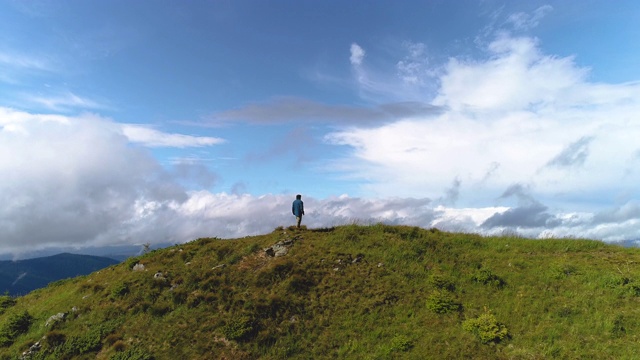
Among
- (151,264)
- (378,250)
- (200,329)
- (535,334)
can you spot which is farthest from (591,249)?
(151,264)

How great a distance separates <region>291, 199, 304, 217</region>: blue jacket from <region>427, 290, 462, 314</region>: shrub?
14544mm

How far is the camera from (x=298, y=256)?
2812cm

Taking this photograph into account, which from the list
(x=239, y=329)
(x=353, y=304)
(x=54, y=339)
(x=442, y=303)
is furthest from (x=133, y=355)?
(x=442, y=303)

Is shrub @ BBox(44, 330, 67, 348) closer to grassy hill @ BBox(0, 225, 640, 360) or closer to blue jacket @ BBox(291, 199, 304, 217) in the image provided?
grassy hill @ BBox(0, 225, 640, 360)

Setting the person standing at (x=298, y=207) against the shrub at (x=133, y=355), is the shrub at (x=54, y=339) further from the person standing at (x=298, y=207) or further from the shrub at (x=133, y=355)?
the person standing at (x=298, y=207)

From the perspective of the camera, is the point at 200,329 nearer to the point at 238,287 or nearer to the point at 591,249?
the point at 238,287

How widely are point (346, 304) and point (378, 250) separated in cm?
719

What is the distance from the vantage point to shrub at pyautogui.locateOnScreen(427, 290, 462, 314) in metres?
21.3

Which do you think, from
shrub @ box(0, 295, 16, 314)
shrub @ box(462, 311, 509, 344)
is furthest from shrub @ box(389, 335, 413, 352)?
shrub @ box(0, 295, 16, 314)

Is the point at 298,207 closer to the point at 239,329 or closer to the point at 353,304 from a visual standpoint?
the point at 353,304

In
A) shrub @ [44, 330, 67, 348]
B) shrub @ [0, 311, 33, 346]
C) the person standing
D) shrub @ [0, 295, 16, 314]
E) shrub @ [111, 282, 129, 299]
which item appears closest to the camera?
shrub @ [44, 330, 67, 348]

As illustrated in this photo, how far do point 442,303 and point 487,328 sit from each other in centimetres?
309

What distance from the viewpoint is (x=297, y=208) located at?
32.7 m

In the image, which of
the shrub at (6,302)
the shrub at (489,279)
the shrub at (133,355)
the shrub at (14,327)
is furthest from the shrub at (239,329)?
the shrub at (6,302)
